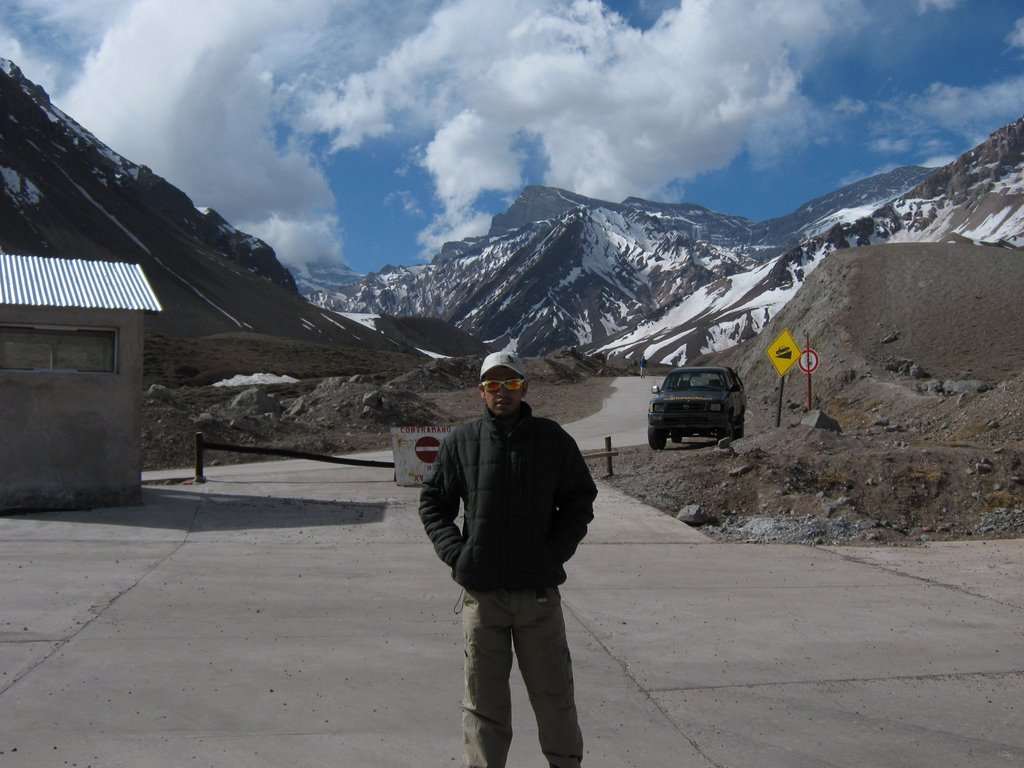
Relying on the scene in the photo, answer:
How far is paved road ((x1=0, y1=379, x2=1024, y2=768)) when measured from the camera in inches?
199

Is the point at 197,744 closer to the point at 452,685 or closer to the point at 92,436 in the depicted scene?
the point at 452,685

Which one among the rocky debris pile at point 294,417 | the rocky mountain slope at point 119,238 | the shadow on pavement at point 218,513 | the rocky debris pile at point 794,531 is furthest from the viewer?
the rocky mountain slope at point 119,238

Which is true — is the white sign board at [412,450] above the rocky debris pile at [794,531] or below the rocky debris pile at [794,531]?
above

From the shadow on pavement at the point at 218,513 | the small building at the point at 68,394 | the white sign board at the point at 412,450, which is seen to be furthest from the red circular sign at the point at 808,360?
the small building at the point at 68,394

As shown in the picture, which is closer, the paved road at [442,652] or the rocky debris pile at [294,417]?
the paved road at [442,652]

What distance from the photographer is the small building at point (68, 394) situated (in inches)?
486

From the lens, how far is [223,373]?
280 ft

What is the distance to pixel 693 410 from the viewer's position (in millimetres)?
21047

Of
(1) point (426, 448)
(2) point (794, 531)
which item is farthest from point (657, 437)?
(2) point (794, 531)

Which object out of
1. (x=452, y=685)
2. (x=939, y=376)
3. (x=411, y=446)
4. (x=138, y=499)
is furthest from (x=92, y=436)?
(x=939, y=376)

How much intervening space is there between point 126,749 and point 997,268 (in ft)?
143

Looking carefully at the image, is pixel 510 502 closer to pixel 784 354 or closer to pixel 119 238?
pixel 784 354

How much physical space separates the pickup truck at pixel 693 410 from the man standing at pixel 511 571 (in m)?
17.0

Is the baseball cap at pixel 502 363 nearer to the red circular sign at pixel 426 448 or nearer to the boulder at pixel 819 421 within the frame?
the red circular sign at pixel 426 448
